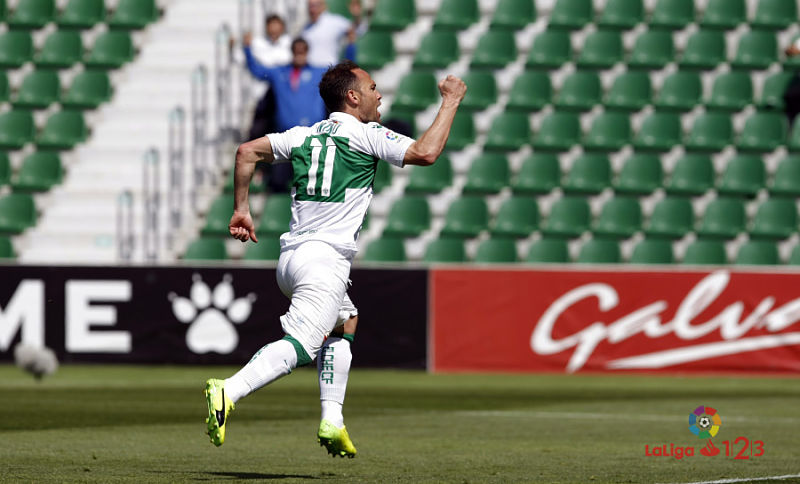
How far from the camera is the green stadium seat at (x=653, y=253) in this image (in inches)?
748

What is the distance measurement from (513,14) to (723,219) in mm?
4580

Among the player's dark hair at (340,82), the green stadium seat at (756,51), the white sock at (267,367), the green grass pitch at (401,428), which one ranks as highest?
the green stadium seat at (756,51)

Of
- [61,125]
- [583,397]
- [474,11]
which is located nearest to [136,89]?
[61,125]

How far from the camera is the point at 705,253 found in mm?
18922

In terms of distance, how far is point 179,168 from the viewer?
20.5m

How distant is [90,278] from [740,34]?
9586 millimetres

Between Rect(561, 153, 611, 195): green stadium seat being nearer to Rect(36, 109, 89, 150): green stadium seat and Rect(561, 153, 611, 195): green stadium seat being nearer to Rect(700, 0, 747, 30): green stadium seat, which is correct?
Rect(700, 0, 747, 30): green stadium seat

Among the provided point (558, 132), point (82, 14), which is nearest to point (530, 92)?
point (558, 132)

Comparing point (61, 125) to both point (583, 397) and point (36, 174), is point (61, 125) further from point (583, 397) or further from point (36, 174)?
point (583, 397)

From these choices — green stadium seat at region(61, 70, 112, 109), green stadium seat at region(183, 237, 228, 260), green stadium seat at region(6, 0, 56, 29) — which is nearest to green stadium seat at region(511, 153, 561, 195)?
green stadium seat at region(183, 237, 228, 260)

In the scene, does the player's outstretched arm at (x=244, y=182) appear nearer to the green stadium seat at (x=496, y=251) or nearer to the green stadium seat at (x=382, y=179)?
the green stadium seat at (x=496, y=251)

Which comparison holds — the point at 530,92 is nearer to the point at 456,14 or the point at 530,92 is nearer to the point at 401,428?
the point at 456,14

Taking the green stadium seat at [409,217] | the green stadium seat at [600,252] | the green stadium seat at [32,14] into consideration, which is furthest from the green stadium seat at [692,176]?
the green stadium seat at [32,14]

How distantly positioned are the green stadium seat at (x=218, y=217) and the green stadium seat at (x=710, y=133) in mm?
6179
